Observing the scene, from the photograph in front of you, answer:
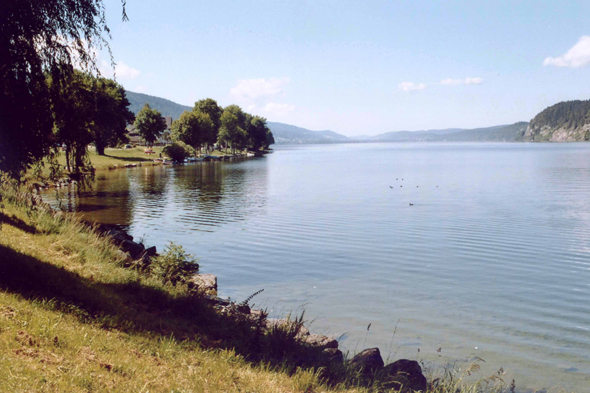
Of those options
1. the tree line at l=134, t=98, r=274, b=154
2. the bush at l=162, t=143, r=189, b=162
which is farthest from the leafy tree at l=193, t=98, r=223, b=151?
the bush at l=162, t=143, r=189, b=162

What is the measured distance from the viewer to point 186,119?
12462cm

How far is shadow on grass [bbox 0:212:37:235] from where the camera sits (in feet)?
49.6

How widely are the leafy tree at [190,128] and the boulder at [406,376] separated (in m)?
121

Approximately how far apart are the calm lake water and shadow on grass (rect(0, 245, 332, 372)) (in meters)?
Result: 3.88

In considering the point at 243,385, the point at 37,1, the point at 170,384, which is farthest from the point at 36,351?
the point at 37,1

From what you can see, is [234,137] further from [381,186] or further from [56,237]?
[56,237]

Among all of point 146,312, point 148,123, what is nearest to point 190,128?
point 148,123

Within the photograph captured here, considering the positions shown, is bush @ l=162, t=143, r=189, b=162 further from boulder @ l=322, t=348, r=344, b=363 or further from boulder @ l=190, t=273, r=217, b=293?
boulder @ l=322, t=348, r=344, b=363

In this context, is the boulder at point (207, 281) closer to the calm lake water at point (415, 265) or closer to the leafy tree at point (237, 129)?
the calm lake water at point (415, 265)

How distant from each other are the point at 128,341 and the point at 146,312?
2.13 meters

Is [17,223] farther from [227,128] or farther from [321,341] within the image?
[227,128]

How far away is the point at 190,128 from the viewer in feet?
413

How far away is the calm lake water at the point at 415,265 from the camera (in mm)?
12938

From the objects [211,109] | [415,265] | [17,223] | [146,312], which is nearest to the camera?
[146,312]
